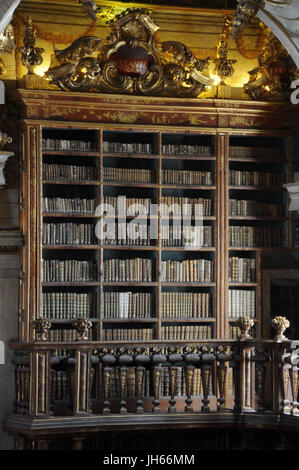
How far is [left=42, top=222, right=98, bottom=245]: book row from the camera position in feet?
30.3

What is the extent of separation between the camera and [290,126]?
384 inches

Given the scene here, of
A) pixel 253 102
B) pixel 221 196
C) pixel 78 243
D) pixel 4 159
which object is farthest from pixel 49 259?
pixel 253 102

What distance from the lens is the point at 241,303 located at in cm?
963

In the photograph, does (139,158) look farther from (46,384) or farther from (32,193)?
(46,384)

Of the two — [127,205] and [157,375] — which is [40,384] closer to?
[157,375]

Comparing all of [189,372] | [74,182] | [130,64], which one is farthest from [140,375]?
[130,64]

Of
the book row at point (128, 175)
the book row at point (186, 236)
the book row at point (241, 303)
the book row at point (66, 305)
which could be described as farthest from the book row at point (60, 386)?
the book row at point (128, 175)

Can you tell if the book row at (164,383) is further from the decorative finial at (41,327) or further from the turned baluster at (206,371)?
the decorative finial at (41,327)

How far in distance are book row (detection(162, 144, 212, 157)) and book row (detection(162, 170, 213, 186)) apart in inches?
6.8

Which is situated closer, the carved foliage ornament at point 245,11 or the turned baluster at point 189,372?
the carved foliage ornament at point 245,11

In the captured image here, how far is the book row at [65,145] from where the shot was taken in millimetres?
9273

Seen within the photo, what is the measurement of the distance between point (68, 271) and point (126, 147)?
1.25 m

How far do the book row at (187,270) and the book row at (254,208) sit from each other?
56 cm
